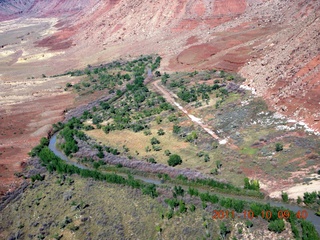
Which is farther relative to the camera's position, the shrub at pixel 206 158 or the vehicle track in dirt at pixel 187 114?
the vehicle track in dirt at pixel 187 114

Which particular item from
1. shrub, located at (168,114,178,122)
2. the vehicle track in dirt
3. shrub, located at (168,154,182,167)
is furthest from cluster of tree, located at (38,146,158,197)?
shrub, located at (168,114,178,122)

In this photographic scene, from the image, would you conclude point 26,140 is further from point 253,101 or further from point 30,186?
point 253,101
